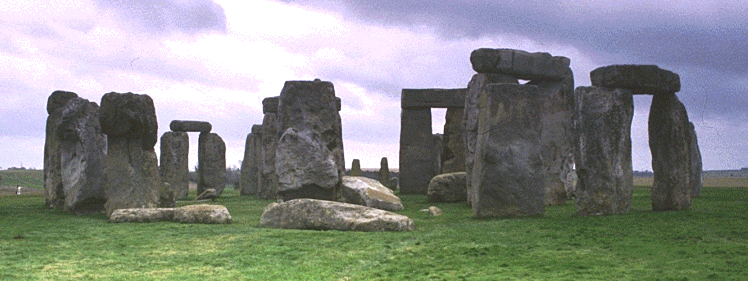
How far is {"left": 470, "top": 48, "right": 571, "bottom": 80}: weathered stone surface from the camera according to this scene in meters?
13.9

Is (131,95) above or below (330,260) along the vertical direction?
above

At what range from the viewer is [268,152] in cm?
1889

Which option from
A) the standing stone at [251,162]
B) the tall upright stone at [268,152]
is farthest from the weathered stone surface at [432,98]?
the standing stone at [251,162]

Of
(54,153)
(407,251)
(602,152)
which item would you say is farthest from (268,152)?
(407,251)

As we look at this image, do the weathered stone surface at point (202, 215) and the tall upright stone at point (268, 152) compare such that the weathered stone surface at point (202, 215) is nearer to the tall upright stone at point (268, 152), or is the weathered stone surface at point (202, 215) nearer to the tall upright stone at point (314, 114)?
the tall upright stone at point (314, 114)

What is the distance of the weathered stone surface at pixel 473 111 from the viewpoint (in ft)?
45.0

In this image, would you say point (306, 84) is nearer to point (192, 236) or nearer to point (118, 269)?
point (192, 236)

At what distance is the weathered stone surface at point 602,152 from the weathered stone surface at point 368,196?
3666 mm

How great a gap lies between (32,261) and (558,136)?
10692 mm

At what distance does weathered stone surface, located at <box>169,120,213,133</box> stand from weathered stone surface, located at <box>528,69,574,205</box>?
36.5 ft

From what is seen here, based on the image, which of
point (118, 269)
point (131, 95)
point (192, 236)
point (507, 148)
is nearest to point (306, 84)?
point (131, 95)

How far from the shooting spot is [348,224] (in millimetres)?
8539

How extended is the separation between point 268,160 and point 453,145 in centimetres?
498

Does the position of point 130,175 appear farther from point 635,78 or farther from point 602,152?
point 635,78
